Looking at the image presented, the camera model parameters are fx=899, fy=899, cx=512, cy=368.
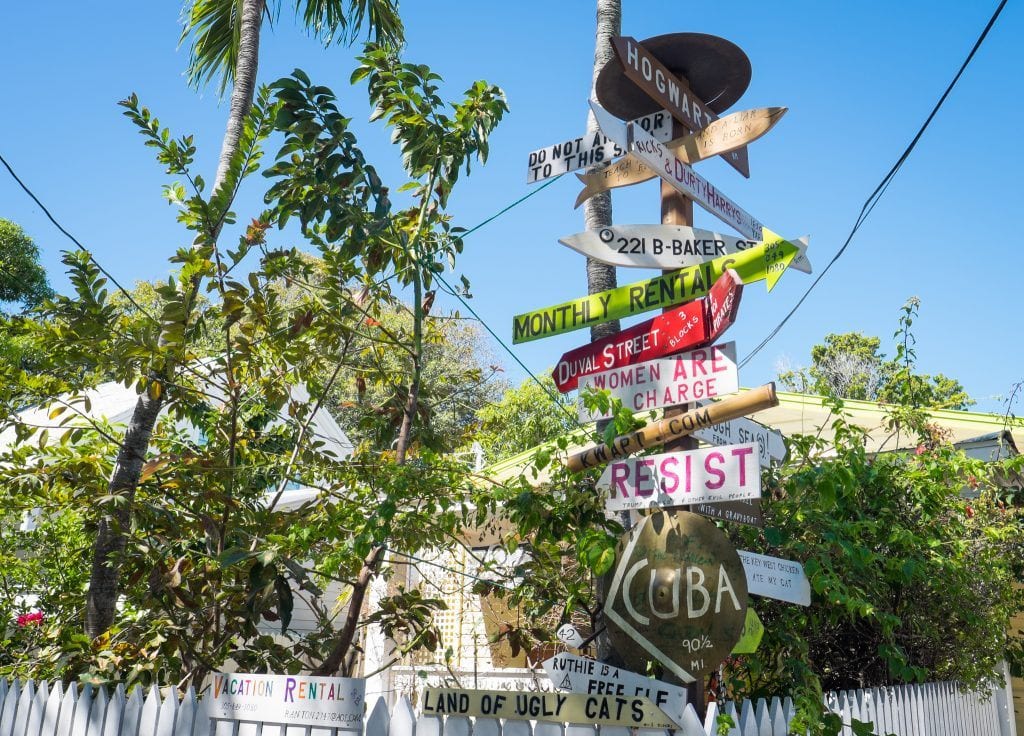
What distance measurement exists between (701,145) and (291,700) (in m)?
3.37

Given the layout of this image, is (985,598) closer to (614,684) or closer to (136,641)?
(614,684)

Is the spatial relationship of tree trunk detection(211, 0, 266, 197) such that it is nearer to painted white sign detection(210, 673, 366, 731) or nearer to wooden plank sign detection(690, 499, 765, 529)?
painted white sign detection(210, 673, 366, 731)

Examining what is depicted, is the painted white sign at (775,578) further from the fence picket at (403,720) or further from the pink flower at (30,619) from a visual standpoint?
the pink flower at (30,619)

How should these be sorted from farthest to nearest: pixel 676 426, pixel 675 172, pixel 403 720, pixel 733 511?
pixel 675 172 < pixel 733 511 < pixel 676 426 < pixel 403 720

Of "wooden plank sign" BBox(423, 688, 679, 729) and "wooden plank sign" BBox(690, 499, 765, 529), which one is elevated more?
"wooden plank sign" BBox(690, 499, 765, 529)

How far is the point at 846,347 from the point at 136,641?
3525 centimetres

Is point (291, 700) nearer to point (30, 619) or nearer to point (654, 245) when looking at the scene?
point (654, 245)

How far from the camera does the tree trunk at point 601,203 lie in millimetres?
4973

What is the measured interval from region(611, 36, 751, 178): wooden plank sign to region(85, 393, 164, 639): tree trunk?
3.36 meters

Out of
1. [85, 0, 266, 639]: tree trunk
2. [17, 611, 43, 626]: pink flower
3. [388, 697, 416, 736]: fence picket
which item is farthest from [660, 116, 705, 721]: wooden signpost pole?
[17, 611, 43, 626]: pink flower

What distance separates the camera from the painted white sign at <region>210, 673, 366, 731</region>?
12.9ft

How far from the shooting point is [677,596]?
3.67 metres

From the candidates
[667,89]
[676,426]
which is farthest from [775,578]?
[667,89]

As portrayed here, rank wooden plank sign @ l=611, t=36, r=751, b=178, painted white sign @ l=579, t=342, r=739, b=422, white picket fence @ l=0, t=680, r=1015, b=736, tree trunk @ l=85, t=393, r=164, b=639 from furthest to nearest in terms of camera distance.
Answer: tree trunk @ l=85, t=393, r=164, b=639 → wooden plank sign @ l=611, t=36, r=751, b=178 → painted white sign @ l=579, t=342, r=739, b=422 → white picket fence @ l=0, t=680, r=1015, b=736
